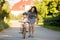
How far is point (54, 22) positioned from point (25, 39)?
78.5ft

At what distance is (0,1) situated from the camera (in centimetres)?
2784

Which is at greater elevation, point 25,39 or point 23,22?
point 23,22

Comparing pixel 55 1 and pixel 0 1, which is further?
pixel 55 1

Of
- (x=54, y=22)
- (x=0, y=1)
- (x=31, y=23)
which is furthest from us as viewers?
(x=54, y=22)

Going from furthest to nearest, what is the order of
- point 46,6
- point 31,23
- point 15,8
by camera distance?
point 15,8 < point 46,6 < point 31,23

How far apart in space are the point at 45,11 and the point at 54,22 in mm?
15782

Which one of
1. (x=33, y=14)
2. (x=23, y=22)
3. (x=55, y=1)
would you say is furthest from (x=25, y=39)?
(x=55, y=1)

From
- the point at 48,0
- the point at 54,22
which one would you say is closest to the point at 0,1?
the point at 54,22

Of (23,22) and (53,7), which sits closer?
(23,22)

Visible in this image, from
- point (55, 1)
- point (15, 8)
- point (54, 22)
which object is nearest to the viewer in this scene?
point (54, 22)

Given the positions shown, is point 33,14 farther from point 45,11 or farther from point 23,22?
point 45,11

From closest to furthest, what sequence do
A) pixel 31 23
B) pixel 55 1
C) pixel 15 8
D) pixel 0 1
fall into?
pixel 31 23, pixel 0 1, pixel 55 1, pixel 15 8

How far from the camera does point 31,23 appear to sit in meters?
15.5

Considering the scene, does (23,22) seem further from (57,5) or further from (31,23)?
(57,5)
